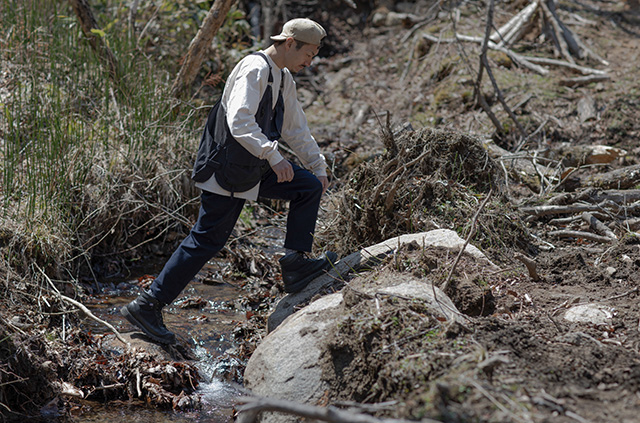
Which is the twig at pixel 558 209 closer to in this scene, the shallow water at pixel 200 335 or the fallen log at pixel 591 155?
the fallen log at pixel 591 155

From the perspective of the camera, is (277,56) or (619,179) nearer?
(277,56)

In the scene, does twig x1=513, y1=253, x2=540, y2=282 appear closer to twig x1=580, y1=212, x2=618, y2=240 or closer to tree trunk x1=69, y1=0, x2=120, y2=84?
twig x1=580, y1=212, x2=618, y2=240

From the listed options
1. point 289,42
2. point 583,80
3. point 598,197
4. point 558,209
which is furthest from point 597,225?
point 583,80

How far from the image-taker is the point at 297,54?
142 inches

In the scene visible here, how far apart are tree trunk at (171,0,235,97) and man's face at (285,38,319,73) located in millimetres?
3328

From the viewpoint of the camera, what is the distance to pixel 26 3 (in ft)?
24.2

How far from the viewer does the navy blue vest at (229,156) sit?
351 cm

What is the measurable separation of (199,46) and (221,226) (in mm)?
3708

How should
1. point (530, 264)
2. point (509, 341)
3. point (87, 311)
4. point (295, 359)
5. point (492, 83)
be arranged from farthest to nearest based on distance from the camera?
point (492, 83)
point (87, 311)
point (530, 264)
point (295, 359)
point (509, 341)

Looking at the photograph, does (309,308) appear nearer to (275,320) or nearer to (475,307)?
(275,320)

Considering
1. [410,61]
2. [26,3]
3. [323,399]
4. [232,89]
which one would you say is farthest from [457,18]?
[323,399]

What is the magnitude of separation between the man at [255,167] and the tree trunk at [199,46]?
10.5 feet

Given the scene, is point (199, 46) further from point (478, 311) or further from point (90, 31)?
point (478, 311)

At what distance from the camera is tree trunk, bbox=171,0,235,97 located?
6.64 m
